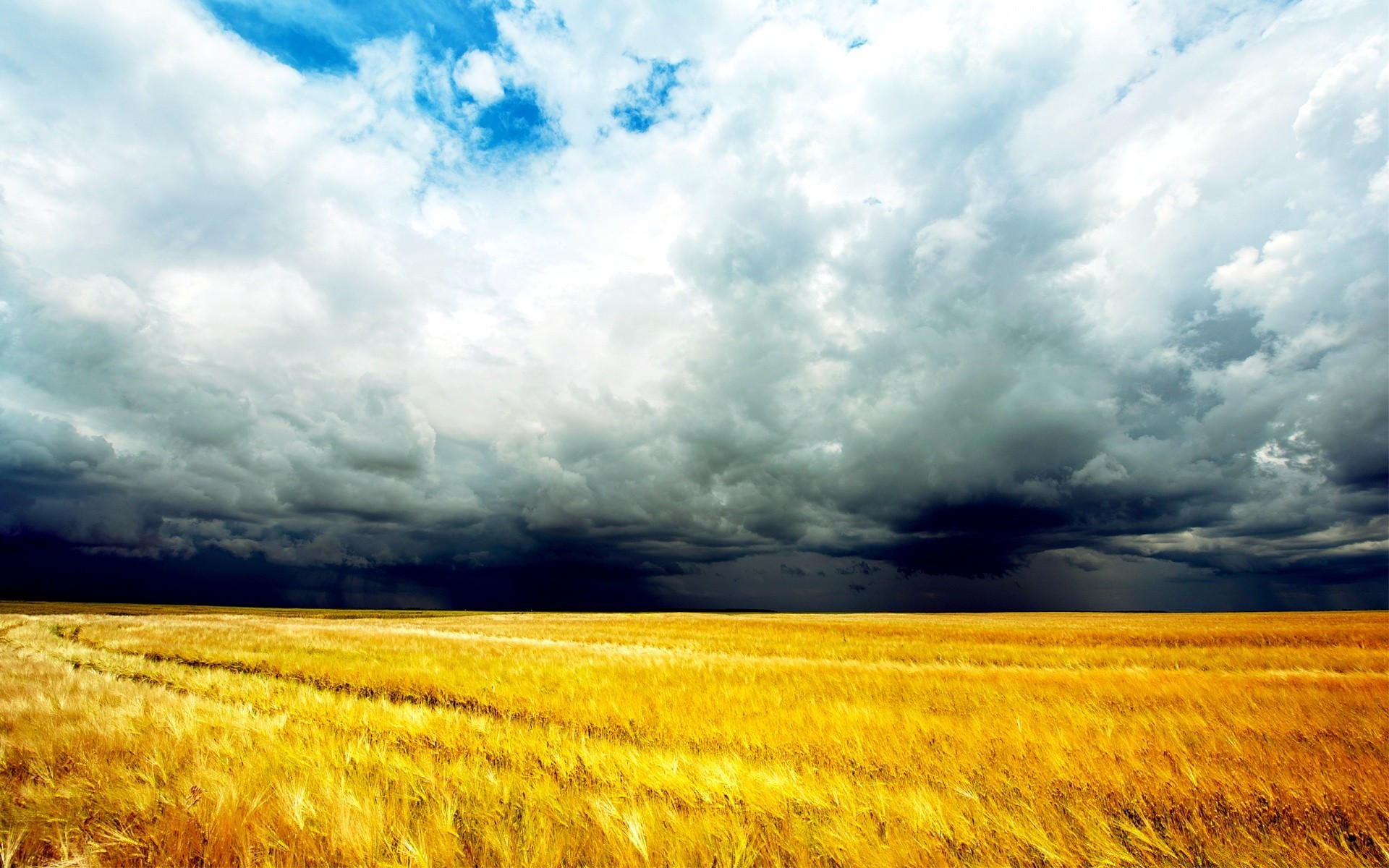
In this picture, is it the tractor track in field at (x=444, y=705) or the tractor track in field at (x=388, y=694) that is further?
the tractor track in field at (x=388, y=694)

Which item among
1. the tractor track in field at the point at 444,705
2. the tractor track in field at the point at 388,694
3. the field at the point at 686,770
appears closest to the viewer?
the field at the point at 686,770

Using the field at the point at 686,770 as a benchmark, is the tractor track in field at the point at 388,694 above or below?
below

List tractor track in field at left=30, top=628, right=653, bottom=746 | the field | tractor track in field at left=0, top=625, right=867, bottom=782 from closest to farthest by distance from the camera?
the field
tractor track in field at left=0, top=625, right=867, bottom=782
tractor track in field at left=30, top=628, right=653, bottom=746

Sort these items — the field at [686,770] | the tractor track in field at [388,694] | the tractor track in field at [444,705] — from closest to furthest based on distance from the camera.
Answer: the field at [686,770] → the tractor track in field at [444,705] → the tractor track in field at [388,694]

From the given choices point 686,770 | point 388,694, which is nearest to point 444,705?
point 388,694

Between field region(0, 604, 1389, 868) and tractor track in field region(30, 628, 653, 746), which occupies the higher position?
field region(0, 604, 1389, 868)

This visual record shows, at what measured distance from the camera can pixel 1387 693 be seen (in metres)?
9.79

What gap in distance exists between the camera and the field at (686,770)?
349cm

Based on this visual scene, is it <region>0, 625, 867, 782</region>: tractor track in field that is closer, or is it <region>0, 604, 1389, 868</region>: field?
<region>0, 604, 1389, 868</region>: field

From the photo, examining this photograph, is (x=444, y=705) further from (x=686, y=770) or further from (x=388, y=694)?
(x=686, y=770)

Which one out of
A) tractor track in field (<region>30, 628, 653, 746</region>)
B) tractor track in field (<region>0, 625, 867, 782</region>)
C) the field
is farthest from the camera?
tractor track in field (<region>30, 628, 653, 746</region>)

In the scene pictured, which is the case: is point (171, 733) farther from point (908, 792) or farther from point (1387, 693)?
point (1387, 693)

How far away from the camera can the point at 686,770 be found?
16.5ft

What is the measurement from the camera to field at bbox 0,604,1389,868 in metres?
3.49
